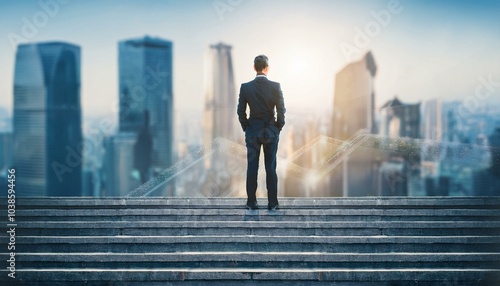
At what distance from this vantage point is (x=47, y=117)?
70500mm

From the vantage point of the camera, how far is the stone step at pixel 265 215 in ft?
16.6

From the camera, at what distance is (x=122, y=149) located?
72.2 meters

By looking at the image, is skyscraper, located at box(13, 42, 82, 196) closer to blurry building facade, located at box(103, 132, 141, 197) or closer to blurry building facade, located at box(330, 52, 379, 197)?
blurry building facade, located at box(103, 132, 141, 197)

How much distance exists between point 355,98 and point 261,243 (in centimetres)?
4905

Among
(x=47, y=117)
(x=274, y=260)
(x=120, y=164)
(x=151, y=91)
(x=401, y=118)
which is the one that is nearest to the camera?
(x=274, y=260)

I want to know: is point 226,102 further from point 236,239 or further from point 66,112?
point 236,239

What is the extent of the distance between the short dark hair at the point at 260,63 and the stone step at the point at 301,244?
60.5 inches

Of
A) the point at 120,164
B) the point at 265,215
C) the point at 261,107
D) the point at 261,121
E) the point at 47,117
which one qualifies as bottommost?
the point at 120,164

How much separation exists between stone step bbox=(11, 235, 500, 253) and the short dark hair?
1.54 m

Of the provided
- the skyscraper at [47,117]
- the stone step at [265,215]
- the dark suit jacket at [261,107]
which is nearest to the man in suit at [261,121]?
the dark suit jacket at [261,107]

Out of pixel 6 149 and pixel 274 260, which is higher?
pixel 6 149

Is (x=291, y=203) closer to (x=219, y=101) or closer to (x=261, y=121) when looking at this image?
(x=261, y=121)

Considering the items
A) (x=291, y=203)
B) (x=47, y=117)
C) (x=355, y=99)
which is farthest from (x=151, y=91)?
(x=291, y=203)

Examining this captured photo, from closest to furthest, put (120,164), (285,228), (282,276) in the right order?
(282,276)
(285,228)
(120,164)
